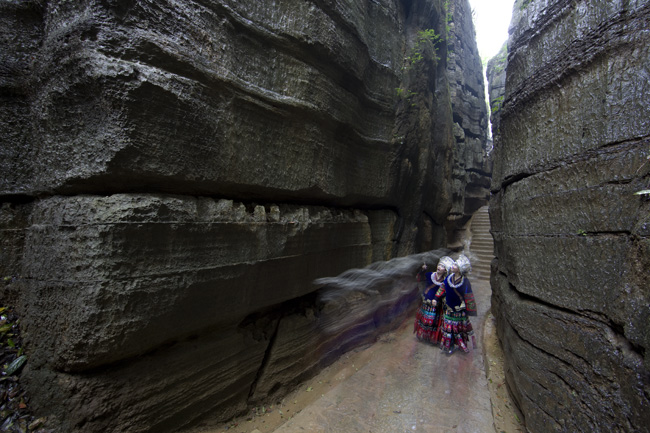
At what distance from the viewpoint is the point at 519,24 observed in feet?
Result: 11.6

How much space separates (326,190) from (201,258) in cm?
198

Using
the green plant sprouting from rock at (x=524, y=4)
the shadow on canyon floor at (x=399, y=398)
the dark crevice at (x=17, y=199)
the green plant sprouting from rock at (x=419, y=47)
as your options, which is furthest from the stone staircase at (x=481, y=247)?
the dark crevice at (x=17, y=199)

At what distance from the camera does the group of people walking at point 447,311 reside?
525cm

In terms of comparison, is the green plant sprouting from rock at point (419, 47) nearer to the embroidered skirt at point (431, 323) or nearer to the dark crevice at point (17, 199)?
the embroidered skirt at point (431, 323)

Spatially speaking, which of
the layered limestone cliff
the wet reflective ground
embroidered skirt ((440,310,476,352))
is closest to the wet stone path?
the wet reflective ground

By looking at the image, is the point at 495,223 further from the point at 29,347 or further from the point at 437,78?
the point at 29,347

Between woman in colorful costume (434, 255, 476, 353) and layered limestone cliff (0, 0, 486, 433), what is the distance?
2480 millimetres

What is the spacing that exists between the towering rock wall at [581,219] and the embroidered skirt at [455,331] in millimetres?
1676

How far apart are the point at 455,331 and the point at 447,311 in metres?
0.35

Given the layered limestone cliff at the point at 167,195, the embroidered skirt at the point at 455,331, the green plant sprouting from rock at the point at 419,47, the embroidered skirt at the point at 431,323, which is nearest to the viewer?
the layered limestone cliff at the point at 167,195

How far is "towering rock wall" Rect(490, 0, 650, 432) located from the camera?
198cm

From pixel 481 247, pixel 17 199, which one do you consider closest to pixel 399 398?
pixel 17 199

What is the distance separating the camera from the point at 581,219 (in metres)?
2.47

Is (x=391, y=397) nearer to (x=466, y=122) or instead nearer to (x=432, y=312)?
(x=432, y=312)
